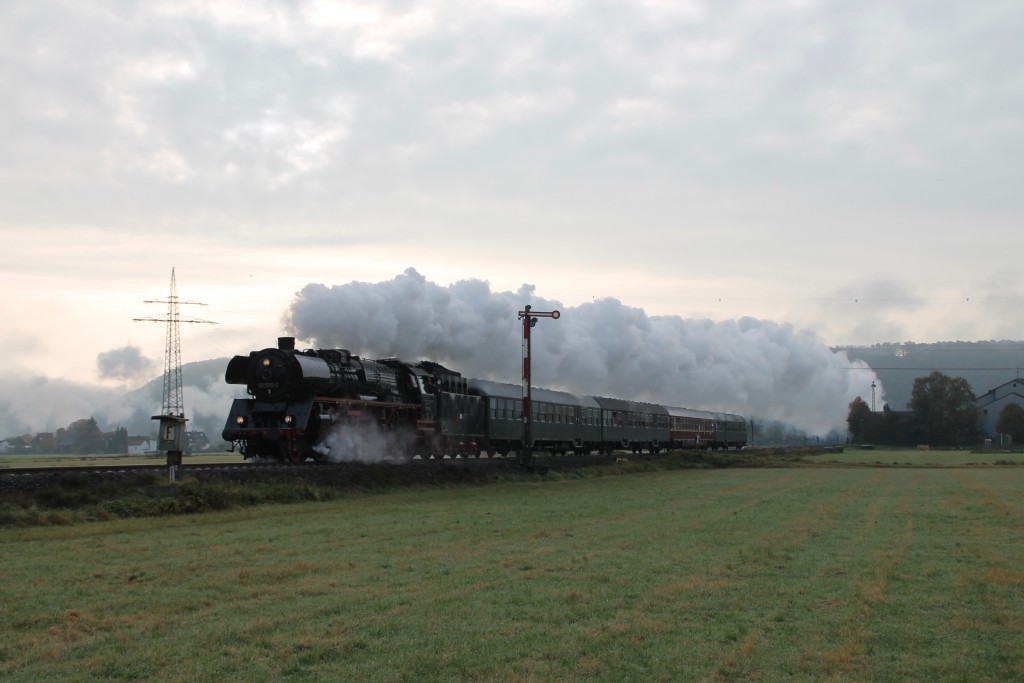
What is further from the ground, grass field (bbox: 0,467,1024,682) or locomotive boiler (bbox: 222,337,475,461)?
locomotive boiler (bbox: 222,337,475,461)

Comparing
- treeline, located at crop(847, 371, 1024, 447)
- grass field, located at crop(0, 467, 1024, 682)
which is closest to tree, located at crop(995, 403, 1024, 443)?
treeline, located at crop(847, 371, 1024, 447)

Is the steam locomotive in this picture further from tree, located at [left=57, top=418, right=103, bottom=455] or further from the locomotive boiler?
tree, located at [left=57, top=418, right=103, bottom=455]

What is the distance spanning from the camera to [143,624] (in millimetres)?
10742

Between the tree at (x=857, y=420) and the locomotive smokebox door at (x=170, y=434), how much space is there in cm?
13278

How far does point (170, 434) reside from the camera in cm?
2477

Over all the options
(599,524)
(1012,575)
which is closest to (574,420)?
(599,524)

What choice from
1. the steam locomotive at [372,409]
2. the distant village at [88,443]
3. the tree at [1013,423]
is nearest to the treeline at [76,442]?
the distant village at [88,443]

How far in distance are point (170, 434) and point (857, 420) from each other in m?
137

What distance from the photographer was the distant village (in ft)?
508

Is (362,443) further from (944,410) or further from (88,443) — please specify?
(88,443)

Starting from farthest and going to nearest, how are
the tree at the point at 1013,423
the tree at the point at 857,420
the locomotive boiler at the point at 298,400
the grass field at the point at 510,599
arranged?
the tree at the point at 857,420
the tree at the point at 1013,423
the locomotive boiler at the point at 298,400
the grass field at the point at 510,599

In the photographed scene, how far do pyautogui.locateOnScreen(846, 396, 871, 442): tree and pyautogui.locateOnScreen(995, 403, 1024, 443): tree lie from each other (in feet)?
73.2

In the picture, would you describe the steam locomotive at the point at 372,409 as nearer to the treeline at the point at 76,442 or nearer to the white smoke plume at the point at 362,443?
the white smoke plume at the point at 362,443

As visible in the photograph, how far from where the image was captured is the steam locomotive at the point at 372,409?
106 ft
